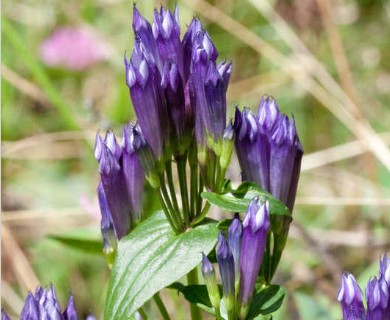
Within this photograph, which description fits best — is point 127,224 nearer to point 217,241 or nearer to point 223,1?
point 217,241

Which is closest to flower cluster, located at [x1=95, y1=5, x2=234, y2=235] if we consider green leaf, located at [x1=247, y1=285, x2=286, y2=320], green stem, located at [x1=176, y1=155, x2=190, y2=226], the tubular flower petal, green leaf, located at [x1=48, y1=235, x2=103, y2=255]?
green stem, located at [x1=176, y1=155, x2=190, y2=226]

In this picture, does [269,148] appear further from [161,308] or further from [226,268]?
[161,308]

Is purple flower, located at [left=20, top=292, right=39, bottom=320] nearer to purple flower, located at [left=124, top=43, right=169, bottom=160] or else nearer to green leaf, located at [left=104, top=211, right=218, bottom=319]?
green leaf, located at [left=104, top=211, right=218, bottom=319]

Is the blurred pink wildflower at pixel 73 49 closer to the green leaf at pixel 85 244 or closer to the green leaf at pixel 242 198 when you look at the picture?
the green leaf at pixel 85 244

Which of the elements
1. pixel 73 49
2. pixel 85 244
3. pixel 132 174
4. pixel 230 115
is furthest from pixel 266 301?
pixel 73 49

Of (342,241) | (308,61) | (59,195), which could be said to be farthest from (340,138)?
(59,195)
